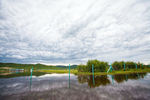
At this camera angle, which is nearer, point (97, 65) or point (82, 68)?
point (97, 65)

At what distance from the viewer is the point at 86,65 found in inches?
853

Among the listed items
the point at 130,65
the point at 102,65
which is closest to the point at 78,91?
the point at 102,65

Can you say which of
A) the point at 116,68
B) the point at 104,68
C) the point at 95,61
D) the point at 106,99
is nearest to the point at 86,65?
the point at 95,61

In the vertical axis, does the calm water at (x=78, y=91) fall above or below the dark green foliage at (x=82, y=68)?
above

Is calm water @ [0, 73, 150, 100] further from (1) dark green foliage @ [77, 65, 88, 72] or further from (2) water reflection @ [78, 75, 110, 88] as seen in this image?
(1) dark green foliage @ [77, 65, 88, 72]

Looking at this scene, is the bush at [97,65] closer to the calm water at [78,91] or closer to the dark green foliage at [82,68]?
the dark green foliage at [82,68]

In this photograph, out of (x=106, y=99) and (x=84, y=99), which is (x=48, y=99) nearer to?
(x=84, y=99)

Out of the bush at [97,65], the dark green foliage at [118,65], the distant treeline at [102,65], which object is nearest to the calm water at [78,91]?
the bush at [97,65]

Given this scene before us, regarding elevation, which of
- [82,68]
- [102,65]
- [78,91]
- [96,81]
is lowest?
[82,68]

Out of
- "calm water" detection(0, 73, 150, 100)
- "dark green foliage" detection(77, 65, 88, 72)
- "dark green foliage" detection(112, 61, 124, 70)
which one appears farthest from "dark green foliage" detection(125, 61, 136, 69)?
"calm water" detection(0, 73, 150, 100)

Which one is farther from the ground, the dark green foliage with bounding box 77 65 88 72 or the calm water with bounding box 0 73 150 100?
the calm water with bounding box 0 73 150 100

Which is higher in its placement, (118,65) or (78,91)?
(78,91)

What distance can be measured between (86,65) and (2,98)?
18.5 meters

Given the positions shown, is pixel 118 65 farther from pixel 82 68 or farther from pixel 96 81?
pixel 96 81
